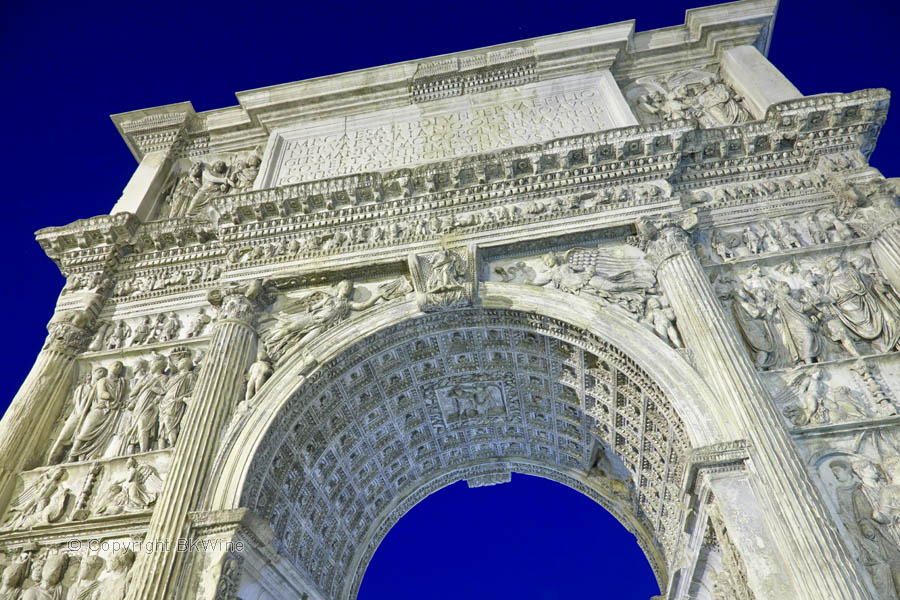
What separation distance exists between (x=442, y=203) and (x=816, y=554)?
22.1 feet

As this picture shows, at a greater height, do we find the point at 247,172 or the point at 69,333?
the point at 247,172

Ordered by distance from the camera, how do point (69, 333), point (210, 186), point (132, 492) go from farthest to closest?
point (210, 186), point (69, 333), point (132, 492)

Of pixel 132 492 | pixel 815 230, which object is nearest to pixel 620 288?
pixel 815 230

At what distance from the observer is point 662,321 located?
742cm

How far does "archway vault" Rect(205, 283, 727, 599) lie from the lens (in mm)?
7285

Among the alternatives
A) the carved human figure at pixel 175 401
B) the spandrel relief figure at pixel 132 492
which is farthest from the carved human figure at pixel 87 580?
the carved human figure at pixel 175 401

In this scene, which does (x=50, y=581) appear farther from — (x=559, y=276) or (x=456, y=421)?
(x=559, y=276)

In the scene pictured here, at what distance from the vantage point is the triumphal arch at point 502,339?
622 cm

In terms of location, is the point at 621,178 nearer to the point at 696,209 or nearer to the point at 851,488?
the point at 696,209

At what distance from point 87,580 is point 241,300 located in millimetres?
4022

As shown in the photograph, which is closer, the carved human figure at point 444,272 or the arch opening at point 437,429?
the arch opening at point 437,429

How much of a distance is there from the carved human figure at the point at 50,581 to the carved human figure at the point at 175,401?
5.43ft

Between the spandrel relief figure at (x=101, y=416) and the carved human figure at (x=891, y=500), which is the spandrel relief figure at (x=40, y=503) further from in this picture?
the carved human figure at (x=891, y=500)

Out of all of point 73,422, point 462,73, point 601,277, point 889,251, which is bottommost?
point 73,422
